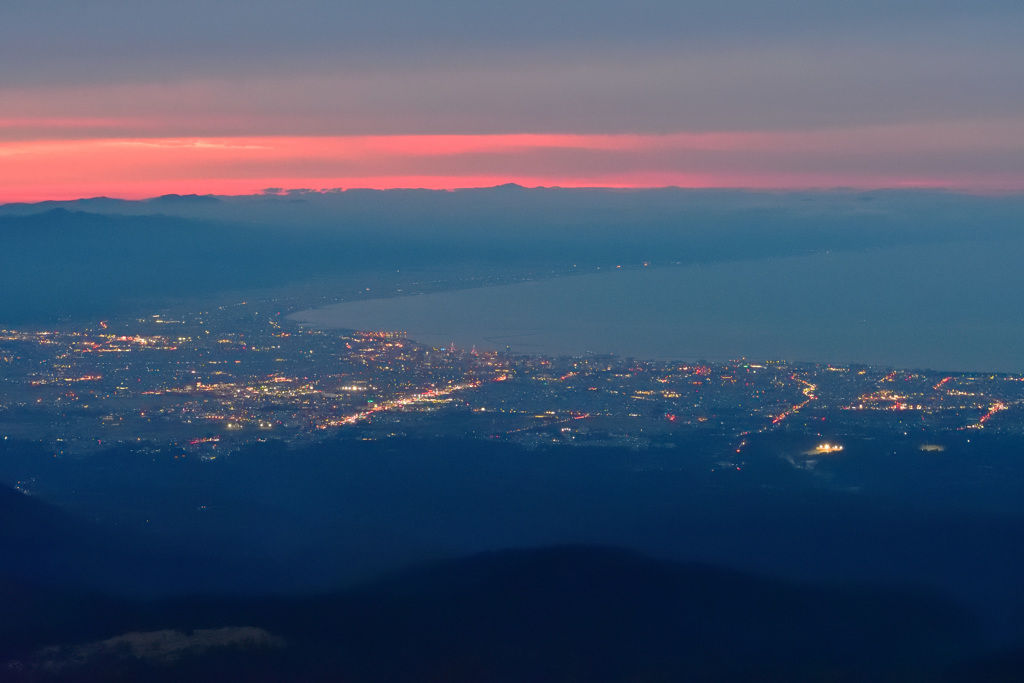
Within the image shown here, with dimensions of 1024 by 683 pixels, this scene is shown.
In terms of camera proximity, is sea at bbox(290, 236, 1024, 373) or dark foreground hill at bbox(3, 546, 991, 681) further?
sea at bbox(290, 236, 1024, 373)

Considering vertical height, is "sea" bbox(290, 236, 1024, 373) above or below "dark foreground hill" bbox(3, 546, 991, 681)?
above

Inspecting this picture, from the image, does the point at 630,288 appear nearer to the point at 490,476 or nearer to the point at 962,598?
the point at 490,476

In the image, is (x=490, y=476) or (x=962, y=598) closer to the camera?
(x=962, y=598)

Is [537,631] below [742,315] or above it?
below

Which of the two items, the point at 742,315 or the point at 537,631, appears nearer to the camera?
the point at 537,631

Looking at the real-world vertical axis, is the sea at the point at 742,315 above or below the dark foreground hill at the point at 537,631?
above

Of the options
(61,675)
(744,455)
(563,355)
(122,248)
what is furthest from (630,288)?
(61,675)

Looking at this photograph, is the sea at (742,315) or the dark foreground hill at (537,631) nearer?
the dark foreground hill at (537,631)

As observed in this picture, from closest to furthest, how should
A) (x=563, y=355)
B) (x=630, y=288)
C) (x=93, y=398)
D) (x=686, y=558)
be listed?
(x=686, y=558) < (x=93, y=398) < (x=563, y=355) < (x=630, y=288)
